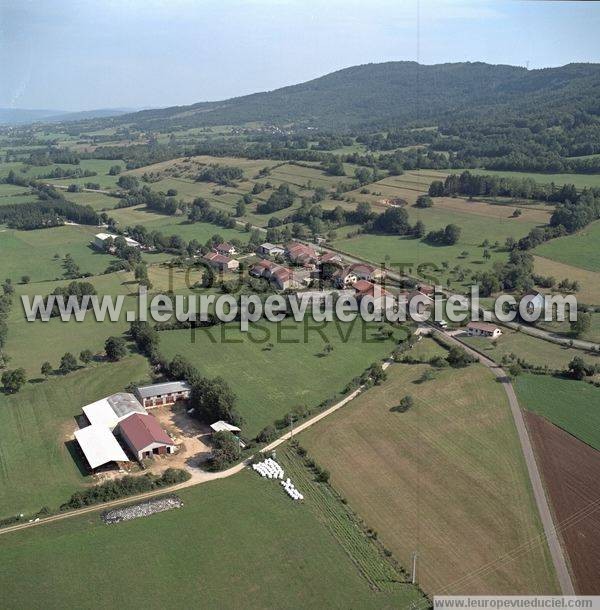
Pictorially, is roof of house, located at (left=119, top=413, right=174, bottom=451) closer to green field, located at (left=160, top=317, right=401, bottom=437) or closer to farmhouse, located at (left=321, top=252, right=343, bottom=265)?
green field, located at (left=160, top=317, right=401, bottom=437)

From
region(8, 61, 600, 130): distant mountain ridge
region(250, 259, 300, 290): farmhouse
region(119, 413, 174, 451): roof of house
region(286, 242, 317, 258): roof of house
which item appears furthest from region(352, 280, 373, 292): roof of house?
region(8, 61, 600, 130): distant mountain ridge

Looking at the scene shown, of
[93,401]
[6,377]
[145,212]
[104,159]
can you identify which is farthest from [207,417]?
[104,159]

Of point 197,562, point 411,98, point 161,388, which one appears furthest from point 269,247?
point 411,98

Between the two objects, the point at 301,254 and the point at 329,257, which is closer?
the point at 329,257

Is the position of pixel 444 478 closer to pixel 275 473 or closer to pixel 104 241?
pixel 275 473

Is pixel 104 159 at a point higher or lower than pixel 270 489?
higher

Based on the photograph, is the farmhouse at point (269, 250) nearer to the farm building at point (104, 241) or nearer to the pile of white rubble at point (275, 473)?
the farm building at point (104, 241)

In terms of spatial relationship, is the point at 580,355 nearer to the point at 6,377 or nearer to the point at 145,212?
the point at 6,377
